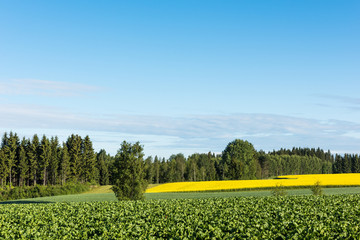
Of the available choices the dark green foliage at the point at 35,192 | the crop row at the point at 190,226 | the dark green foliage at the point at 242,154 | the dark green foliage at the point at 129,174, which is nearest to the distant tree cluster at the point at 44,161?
the dark green foliage at the point at 35,192

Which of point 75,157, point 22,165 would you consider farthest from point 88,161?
point 22,165

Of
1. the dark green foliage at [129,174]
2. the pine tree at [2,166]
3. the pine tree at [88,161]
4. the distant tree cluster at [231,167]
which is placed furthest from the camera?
the distant tree cluster at [231,167]

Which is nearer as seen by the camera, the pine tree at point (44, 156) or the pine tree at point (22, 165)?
the pine tree at point (22, 165)

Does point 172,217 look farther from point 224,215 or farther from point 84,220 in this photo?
point 84,220

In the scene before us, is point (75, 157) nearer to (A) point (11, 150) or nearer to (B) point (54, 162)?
(B) point (54, 162)

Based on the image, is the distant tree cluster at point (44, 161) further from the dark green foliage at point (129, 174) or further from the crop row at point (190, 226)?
the crop row at point (190, 226)

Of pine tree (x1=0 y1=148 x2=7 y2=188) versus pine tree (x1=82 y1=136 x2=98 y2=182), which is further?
pine tree (x1=82 y1=136 x2=98 y2=182)

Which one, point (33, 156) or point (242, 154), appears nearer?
point (33, 156)

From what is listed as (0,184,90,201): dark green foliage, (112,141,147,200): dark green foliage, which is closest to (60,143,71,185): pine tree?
(0,184,90,201): dark green foliage

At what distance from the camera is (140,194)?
37.4 m

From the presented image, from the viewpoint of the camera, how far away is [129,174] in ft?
121

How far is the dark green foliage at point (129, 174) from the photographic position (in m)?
37.2

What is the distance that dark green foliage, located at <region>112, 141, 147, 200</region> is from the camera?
3719 cm

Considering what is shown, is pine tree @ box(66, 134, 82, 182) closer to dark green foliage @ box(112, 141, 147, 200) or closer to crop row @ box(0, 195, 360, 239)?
dark green foliage @ box(112, 141, 147, 200)
